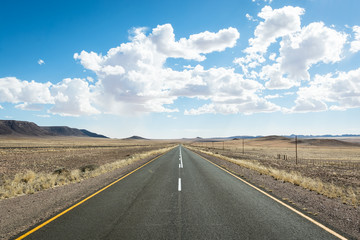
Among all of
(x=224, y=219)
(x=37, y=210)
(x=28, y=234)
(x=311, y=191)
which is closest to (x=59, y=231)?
(x=28, y=234)

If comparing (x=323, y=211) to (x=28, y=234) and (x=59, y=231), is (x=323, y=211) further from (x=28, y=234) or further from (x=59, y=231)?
(x=28, y=234)

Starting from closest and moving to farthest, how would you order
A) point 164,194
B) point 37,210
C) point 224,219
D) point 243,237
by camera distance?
point 243,237 → point 224,219 → point 37,210 → point 164,194

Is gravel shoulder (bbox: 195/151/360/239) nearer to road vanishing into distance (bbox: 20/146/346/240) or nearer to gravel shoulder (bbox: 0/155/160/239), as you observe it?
road vanishing into distance (bbox: 20/146/346/240)

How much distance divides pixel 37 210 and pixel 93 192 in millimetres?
2492

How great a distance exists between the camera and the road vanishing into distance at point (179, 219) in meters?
4.97

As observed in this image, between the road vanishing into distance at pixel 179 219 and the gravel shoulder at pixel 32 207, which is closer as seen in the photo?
the road vanishing into distance at pixel 179 219

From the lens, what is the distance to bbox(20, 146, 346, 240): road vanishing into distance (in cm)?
497

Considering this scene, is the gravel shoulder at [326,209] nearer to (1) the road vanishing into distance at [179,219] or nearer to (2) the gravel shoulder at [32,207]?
(1) the road vanishing into distance at [179,219]

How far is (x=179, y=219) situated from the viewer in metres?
5.90

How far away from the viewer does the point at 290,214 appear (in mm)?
6434

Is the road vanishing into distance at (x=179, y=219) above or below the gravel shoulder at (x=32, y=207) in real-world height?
above

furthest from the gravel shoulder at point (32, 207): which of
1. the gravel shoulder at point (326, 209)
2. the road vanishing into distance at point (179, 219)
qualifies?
the gravel shoulder at point (326, 209)

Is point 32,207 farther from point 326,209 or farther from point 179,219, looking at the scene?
point 326,209

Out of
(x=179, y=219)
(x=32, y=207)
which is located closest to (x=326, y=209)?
(x=179, y=219)
